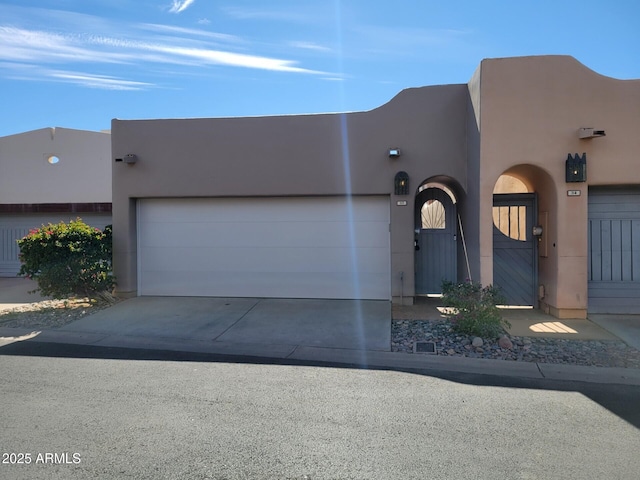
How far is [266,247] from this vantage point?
1080 centimetres

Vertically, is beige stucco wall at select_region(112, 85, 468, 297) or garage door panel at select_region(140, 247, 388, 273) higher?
beige stucco wall at select_region(112, 85, 468, 297)

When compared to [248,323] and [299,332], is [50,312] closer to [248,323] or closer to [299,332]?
[248,323]

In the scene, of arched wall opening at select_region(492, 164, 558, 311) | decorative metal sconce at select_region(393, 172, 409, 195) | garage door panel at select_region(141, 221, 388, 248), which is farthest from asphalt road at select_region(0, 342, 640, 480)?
decorative metal sconce at select_region(393, 172, 409, 195)

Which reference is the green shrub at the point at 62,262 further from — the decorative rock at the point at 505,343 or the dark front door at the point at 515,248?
the dark front door at the point at 515,248

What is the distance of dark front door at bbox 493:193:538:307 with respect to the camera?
10031 mm

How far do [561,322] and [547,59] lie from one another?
189 inches

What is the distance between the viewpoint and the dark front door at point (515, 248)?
10.0m

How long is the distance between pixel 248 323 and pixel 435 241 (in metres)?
4.87

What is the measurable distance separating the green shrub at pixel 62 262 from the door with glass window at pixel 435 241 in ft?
23.2

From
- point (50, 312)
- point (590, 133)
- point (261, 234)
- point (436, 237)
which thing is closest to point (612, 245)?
point (590, 133)

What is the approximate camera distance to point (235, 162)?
1059cm

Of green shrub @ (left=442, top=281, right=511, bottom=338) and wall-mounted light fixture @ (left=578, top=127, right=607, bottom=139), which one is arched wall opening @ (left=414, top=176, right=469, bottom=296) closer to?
wall-mounted light fixture @ (left=578, top=127, right=607, bottom=139)

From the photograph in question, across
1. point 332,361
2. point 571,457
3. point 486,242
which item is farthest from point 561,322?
point 571,457

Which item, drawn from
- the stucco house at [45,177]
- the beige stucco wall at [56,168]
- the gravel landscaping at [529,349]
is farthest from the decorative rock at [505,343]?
the beige stucco wall at [56,168]
